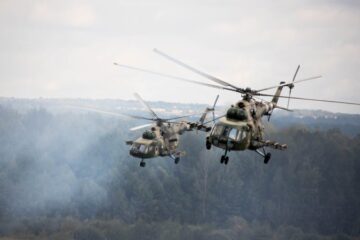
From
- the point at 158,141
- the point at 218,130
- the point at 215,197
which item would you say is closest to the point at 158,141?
the point at 158,141

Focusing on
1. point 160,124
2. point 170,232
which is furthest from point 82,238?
point 160,124

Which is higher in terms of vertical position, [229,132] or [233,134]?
[229,132]

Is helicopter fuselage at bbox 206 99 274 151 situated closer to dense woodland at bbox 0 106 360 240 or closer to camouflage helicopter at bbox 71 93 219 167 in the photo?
camouflage helicopter at bbox 71 93 219 167

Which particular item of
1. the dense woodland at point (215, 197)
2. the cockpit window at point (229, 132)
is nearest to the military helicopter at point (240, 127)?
the cockpit window at point (229, 132)

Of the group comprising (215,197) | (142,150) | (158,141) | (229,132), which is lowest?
(215,197)

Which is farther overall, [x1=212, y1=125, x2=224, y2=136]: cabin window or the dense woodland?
the dense woodland

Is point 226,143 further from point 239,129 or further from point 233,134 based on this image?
point 239,129

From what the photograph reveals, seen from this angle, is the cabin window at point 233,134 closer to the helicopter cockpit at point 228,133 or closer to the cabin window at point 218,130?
the helicopter cockpit at point 228,133

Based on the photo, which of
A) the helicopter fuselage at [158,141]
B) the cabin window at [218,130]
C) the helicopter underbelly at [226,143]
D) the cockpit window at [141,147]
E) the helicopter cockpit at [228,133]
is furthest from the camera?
the helicopter fuselage at [158,141]

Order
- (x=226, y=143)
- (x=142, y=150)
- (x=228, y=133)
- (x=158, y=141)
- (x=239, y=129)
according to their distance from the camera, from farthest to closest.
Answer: (x=158, y=141) < (x=142, y=150) < (x=239, y=129) < (x=228, y=133) < (x=226, y=143)

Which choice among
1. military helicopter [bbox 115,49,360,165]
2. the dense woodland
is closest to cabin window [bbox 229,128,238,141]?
military helicopter [bbox 115,49,360,165]

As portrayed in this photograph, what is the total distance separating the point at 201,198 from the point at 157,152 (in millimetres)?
112074

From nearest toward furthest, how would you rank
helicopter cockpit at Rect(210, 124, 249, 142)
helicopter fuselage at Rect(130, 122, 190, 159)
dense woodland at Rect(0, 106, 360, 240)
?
helicopter cockpit at Rect(210, 124, 249, 142) → helicopter fuselage at Rect(130, 122, 190, 159) → dense woodland at Rect(0, 106, 360, 240)

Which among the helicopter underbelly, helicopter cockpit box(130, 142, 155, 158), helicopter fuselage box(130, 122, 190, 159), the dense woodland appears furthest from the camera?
the dense woodland
